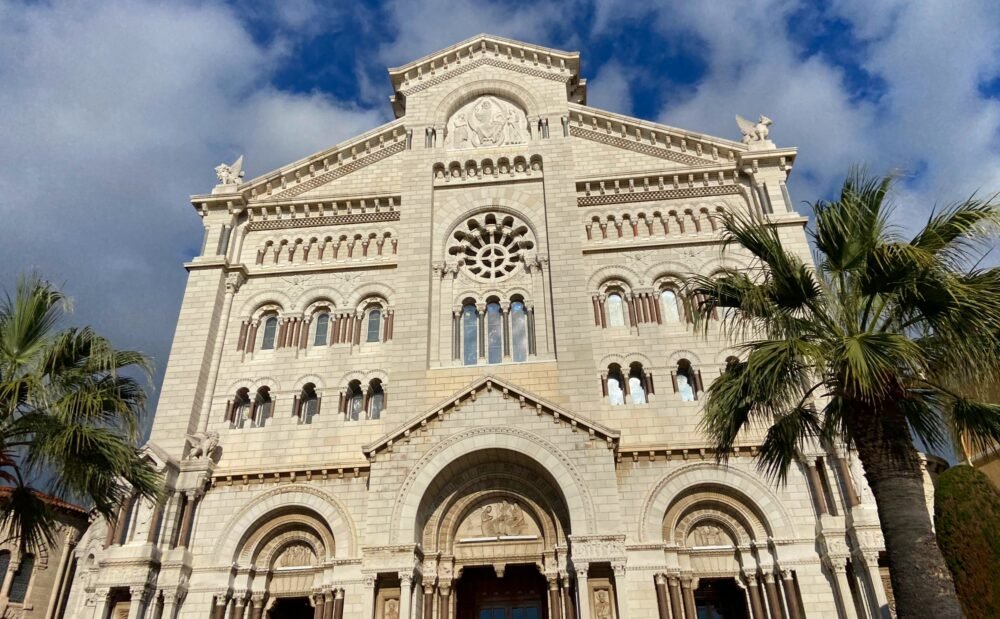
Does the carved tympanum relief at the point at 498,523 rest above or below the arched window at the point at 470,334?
below

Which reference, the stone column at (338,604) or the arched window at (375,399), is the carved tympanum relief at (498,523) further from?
the arched window at (375,399)

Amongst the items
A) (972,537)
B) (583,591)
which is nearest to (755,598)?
(583,591)

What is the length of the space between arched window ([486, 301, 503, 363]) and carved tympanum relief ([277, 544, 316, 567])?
26.2 ft

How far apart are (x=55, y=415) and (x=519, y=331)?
14.3m

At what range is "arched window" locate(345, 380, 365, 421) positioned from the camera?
73.3 ft

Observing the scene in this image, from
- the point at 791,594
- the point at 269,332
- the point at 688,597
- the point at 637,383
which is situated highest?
the point at 269,332

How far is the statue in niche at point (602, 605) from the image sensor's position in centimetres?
1762

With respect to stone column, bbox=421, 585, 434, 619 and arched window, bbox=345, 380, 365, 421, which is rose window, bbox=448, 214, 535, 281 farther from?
stone column, bbox=421, 585, 434, 619

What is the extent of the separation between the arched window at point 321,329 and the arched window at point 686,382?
11800mm

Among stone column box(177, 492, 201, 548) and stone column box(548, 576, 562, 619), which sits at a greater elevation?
stone column box(177, 492, 201, 548)

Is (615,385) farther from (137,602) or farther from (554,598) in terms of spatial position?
(137,602)

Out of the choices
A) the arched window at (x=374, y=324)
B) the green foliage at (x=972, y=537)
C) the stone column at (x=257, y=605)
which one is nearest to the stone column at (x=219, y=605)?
the stone column at (x=257, y=605)

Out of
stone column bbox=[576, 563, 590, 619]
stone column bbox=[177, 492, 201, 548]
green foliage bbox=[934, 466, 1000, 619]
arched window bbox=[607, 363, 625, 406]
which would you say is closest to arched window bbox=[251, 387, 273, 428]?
stone column bbox=[177, 492, 201, 548]

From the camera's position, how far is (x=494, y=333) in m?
23.6
